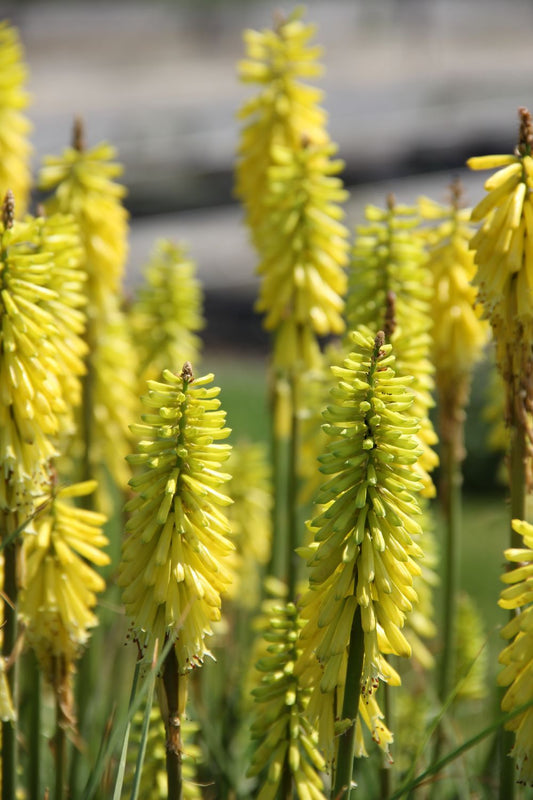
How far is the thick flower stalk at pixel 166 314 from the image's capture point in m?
6.41

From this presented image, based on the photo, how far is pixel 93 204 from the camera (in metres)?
5.87

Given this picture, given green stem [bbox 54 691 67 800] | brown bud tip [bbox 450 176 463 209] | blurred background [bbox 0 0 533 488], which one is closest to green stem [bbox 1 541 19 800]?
green stem [bbox 54 691 67 800]

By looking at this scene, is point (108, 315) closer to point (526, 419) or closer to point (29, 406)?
point (29, 406)

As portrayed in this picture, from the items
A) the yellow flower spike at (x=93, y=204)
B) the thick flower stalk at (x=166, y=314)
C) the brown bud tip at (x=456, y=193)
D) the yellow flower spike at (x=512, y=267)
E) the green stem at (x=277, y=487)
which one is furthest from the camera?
the thick flower stalk at (x=166, y=314)

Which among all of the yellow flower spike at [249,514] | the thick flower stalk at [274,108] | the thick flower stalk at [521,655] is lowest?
the thick flower stalk at [521,655]

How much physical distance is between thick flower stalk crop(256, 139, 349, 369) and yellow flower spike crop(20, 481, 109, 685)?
70.5 inches

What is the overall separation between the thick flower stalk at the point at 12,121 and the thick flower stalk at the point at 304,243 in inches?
78.7

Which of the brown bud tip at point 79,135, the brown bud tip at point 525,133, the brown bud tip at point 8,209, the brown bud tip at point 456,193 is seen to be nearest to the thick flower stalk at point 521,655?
the brown bud tip at point 525,133

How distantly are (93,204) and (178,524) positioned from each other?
2931 millimetres

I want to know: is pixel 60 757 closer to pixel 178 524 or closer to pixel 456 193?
pixel 178 524

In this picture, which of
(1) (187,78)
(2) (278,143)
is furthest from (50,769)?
(1) (187,78)

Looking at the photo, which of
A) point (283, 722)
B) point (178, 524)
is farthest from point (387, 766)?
point (178, 524)

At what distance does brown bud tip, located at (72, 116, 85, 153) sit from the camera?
550 cm

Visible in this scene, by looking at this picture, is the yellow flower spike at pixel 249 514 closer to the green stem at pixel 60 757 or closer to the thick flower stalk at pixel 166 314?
the thick flower stalk at pixel 166 314
